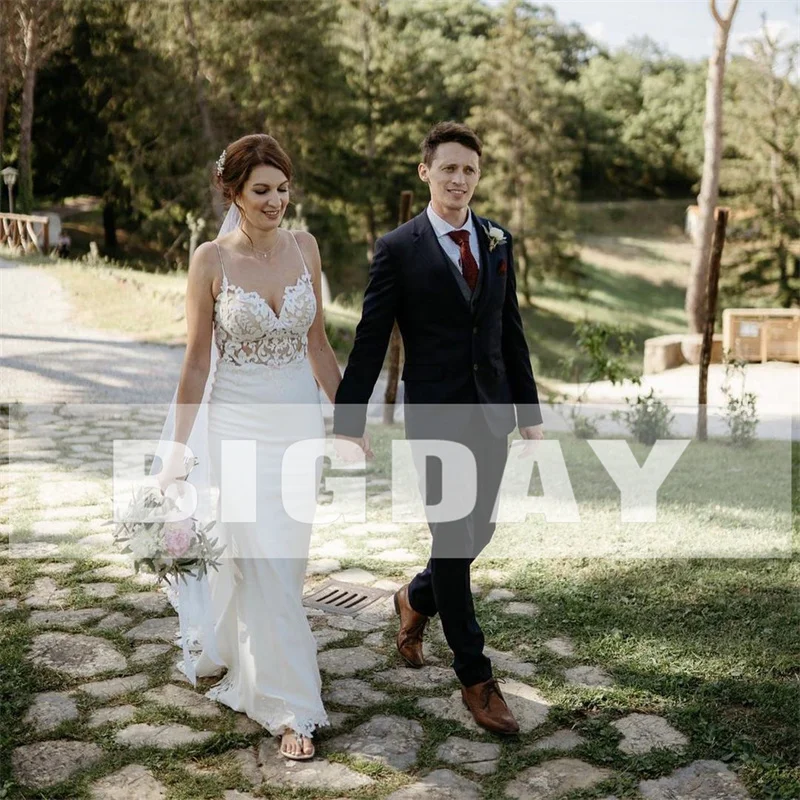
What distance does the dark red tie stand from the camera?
133 inches

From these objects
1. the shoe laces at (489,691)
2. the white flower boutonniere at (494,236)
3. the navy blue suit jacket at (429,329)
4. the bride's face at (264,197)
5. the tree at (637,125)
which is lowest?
the shoe laces at (489,691)

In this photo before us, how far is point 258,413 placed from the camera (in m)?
3.37

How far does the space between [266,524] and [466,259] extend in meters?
1.11

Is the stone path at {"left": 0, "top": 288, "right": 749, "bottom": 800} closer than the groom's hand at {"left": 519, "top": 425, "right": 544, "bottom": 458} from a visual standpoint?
Yes

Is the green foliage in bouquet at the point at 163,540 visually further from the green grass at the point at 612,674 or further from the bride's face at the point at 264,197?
the bride's face at the point at 264,197

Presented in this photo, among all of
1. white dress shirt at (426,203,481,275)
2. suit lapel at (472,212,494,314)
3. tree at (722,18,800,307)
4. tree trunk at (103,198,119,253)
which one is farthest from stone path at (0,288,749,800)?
tree at (722,18,800,307)

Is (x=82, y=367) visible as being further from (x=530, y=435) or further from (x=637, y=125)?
(x=637, y=125)

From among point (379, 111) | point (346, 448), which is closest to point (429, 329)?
point (346, 448)

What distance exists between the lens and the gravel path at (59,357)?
9359 mm

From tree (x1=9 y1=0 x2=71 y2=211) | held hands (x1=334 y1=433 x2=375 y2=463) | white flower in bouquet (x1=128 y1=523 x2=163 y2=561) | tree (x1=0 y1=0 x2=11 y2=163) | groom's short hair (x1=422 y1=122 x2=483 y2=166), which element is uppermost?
tree (x1=9 y1=0 x2=71 y2=211)

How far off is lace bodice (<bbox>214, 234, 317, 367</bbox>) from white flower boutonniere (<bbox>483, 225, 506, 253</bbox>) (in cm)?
63

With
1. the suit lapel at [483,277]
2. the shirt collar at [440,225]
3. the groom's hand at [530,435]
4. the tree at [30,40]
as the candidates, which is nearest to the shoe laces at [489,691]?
the groom's hand at [530,435]

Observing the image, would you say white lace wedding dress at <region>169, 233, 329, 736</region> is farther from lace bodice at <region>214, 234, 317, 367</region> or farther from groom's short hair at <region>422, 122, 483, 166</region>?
groom's short hair at <region>422, 122, 483, 166</region>

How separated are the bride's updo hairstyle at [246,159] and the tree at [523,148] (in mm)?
26044
